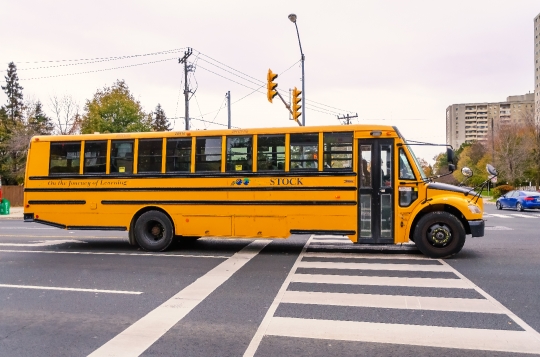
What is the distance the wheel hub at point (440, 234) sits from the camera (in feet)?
31.8

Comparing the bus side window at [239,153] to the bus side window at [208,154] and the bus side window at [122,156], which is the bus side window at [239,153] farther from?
the bus side window at [122,156]

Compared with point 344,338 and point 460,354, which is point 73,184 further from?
point 460,354

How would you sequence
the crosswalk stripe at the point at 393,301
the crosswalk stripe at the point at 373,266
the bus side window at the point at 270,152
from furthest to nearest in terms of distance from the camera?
the bus side window at the point at 270,152
the crosswalk stripe at the point at 373,266
the crosswalk stripe at the point at 393,301

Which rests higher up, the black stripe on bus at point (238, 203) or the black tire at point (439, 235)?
the black stripe on bus at point (238, 203)

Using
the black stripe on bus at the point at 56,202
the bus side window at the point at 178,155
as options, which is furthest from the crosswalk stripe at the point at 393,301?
the black stripe on bus at the point at 56,202

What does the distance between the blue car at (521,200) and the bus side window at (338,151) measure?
21672mm

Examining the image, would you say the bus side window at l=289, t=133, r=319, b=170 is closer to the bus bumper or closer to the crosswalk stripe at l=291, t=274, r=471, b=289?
the crosswalk stripe at l=291, t=274, r=471, b=289

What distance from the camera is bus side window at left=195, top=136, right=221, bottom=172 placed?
35.1 ft

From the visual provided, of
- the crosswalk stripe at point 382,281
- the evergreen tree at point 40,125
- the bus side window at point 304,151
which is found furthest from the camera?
the evergreen tree at point 40,125

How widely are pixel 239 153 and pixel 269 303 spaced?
15.9 feet

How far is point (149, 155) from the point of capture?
11.1 meters

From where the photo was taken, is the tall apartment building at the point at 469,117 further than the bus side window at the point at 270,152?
Yes

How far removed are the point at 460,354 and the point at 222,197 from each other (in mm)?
6903

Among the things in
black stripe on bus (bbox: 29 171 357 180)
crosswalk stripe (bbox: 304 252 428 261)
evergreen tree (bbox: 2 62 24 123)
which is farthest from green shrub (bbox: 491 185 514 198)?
evergreen tree (bbox: 2 62 24 123)
